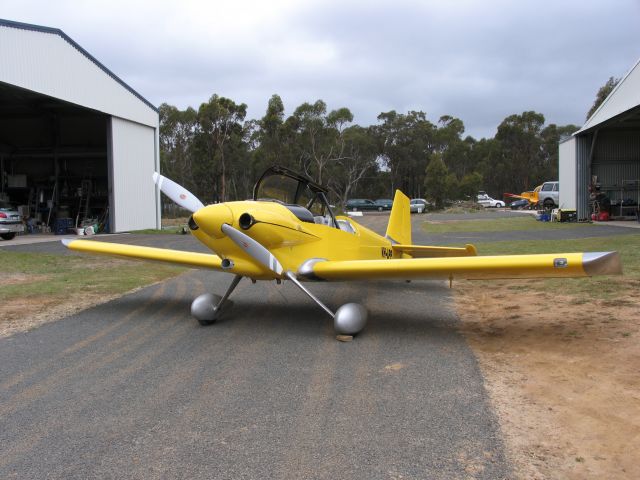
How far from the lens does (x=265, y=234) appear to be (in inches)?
226

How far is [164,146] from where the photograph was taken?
197 ft

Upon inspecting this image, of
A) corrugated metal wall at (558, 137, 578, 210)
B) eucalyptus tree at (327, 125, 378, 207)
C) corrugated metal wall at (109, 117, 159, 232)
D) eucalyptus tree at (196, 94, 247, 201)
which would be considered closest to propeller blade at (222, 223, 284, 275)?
corrugated metal wall at (109, 117, 159, 232)

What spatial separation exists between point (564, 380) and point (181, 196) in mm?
5020

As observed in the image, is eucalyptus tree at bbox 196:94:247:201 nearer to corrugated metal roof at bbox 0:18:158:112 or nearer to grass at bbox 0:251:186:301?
corrugated metal roof at bbox 0:18:158:112

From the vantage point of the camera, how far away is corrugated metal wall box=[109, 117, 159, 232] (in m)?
24.6

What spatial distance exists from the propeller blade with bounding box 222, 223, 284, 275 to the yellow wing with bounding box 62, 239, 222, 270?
120 centimetres

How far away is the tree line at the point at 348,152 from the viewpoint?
162 ft

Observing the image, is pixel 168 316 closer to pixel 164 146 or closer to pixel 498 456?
pixel 498 456

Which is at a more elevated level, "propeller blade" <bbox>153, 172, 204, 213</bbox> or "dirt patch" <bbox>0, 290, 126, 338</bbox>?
"propeller blade" <bbox>153, 172, 204, 213</bbox>

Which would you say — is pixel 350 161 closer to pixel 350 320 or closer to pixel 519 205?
pixel 519 205

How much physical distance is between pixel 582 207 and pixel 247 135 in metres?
35.9

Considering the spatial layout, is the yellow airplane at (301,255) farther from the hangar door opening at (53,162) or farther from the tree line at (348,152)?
the tree line at (348,152)

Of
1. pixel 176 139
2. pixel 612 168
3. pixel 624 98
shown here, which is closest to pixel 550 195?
pixel 612 168

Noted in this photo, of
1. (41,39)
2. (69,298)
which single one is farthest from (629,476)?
(41,39)
